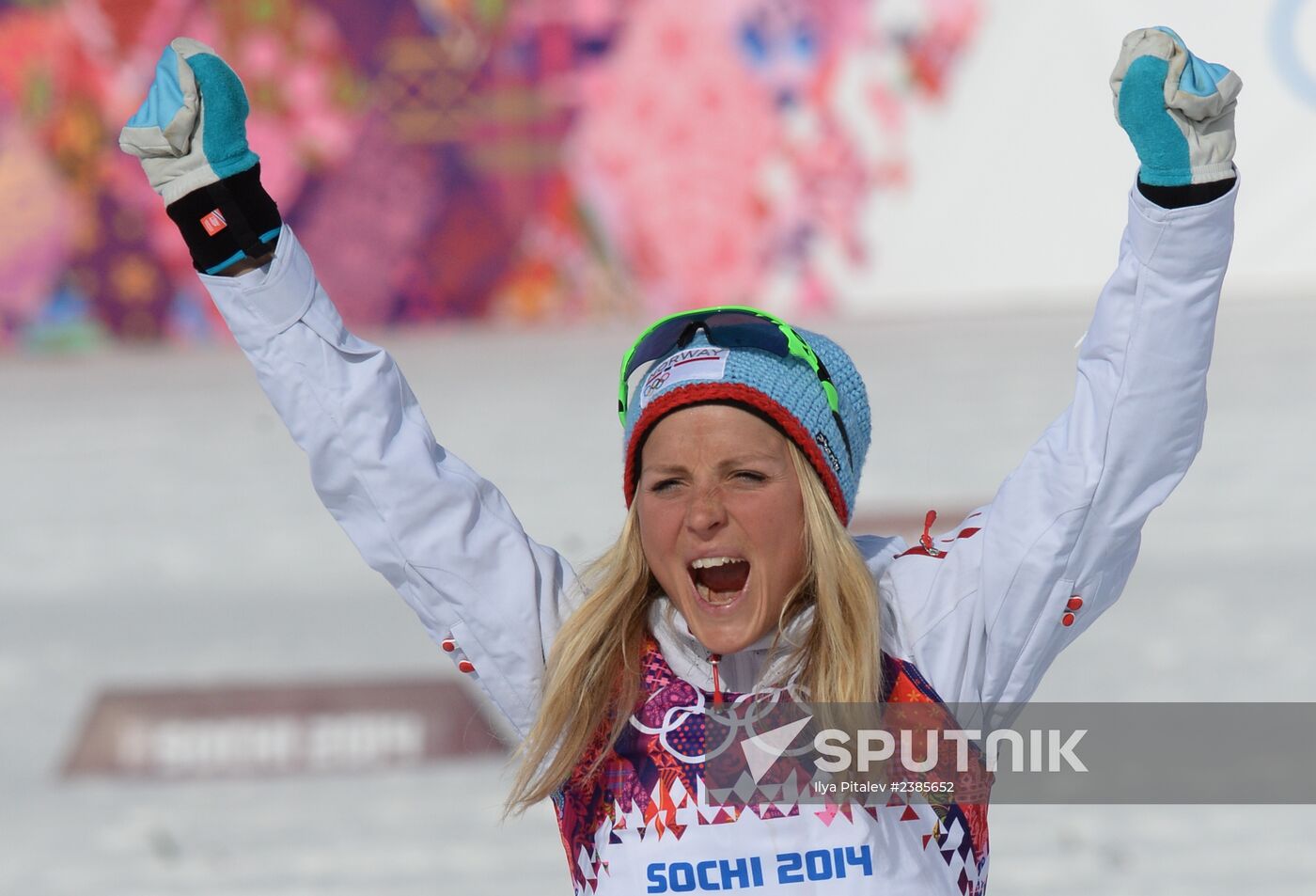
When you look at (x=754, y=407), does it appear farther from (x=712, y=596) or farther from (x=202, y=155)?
(x=202, y=155)

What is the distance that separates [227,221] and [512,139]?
26.5ft

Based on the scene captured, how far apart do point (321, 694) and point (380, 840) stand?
0.91m

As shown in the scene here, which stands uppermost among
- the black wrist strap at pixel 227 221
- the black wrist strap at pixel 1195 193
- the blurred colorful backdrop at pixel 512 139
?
the black wrist strap at pixel 227 221

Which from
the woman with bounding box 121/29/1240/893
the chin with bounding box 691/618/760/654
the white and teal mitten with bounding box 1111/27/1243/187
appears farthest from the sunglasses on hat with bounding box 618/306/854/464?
the white and teal mitten with bounding box 1111/27/1243/187

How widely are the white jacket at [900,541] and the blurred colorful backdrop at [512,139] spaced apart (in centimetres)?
787

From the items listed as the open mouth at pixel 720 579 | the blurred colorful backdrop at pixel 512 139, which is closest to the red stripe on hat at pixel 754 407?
the open mouth at pixel 720 579

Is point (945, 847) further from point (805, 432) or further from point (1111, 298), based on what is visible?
point (1111, 298)

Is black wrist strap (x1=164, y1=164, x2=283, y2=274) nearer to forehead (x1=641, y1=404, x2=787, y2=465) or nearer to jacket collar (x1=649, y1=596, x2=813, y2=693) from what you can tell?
forehead (x1=641, y1=404, x2=787, y2=465)

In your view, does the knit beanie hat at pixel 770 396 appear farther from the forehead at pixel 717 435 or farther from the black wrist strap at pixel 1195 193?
the black wrist strap at pixel 1195 193

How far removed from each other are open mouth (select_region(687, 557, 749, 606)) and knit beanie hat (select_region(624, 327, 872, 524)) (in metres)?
0.12

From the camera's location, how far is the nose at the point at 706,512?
1706 mm

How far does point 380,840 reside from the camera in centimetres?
395

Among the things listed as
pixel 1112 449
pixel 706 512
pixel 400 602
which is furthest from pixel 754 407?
pixel 400 602

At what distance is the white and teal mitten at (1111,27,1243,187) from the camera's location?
1.51 meters
